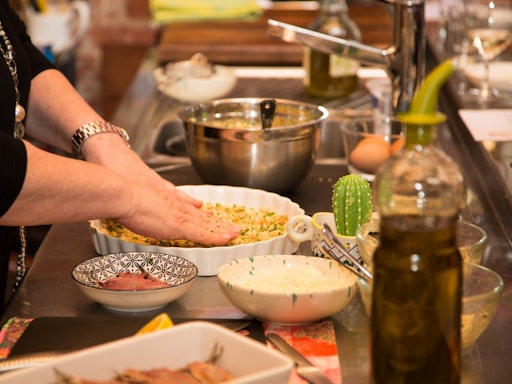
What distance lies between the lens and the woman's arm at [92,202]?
1.22 metres

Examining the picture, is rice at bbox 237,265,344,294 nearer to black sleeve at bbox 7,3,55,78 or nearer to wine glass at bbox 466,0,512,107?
black sleeve at bbox 7,3,55,78

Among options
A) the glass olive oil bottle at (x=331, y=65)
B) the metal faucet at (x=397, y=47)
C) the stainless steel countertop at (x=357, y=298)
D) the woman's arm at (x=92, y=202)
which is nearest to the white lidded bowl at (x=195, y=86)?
the glass olive oil bottle at (x=331, y=65)

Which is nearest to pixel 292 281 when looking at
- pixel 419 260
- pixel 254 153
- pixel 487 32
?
pixel 419 260

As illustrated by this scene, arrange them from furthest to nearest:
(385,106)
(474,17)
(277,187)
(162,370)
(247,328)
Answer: (474,17), (385,106), (277,187), (247,328), (162,370)

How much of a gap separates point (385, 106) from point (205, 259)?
3.23ft

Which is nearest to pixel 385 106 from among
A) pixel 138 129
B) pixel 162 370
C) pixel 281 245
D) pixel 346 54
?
pixel 346 54

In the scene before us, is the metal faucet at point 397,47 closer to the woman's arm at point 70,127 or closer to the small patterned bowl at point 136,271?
the woman's arm at point 70,127

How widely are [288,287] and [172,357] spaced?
0.26m

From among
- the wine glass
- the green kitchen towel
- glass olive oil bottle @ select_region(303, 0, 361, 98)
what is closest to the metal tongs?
the wine glass

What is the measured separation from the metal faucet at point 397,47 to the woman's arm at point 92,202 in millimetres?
695

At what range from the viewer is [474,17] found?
2.38 meters

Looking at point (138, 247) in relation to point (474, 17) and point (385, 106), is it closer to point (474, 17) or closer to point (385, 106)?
point (385, 106)

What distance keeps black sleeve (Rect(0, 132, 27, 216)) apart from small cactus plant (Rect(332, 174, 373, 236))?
416mm

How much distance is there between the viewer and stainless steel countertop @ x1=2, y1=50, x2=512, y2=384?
1.08 meters
